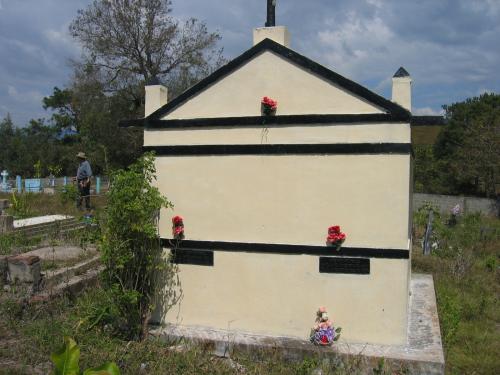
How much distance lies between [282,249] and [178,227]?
137 cm

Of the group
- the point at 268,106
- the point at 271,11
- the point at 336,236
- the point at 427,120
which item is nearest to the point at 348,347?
the point at 336,236

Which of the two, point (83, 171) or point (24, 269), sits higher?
point (83, 171)

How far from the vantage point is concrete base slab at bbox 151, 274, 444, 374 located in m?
5.37

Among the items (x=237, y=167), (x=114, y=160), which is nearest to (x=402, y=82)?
(x=237, y=167)

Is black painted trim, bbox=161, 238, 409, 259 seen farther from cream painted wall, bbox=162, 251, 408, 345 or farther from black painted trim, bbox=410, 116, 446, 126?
black painted trim, bbox=410, 116, 446, 126

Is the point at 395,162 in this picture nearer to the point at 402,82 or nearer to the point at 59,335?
the point at 402,82

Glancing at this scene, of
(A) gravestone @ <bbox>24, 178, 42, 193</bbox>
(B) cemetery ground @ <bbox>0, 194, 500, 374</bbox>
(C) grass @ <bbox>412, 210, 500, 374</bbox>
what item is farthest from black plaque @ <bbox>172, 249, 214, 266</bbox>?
(A) gravestone @ <bbox>24, 178, 42, 193</bbox>

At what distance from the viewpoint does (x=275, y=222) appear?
6152 millimetres

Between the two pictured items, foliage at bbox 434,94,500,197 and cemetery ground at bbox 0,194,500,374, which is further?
foliage at bbox 434,94,500,197

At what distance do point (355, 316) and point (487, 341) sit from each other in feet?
7.31

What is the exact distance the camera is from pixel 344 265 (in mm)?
5910

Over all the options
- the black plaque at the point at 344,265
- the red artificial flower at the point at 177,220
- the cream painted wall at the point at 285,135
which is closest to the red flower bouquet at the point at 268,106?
the cream painted wall at the point at 285,135

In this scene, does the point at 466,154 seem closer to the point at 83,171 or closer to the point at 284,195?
the point at 83,171

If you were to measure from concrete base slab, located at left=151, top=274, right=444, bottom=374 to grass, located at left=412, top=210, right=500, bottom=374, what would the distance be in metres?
0.42
